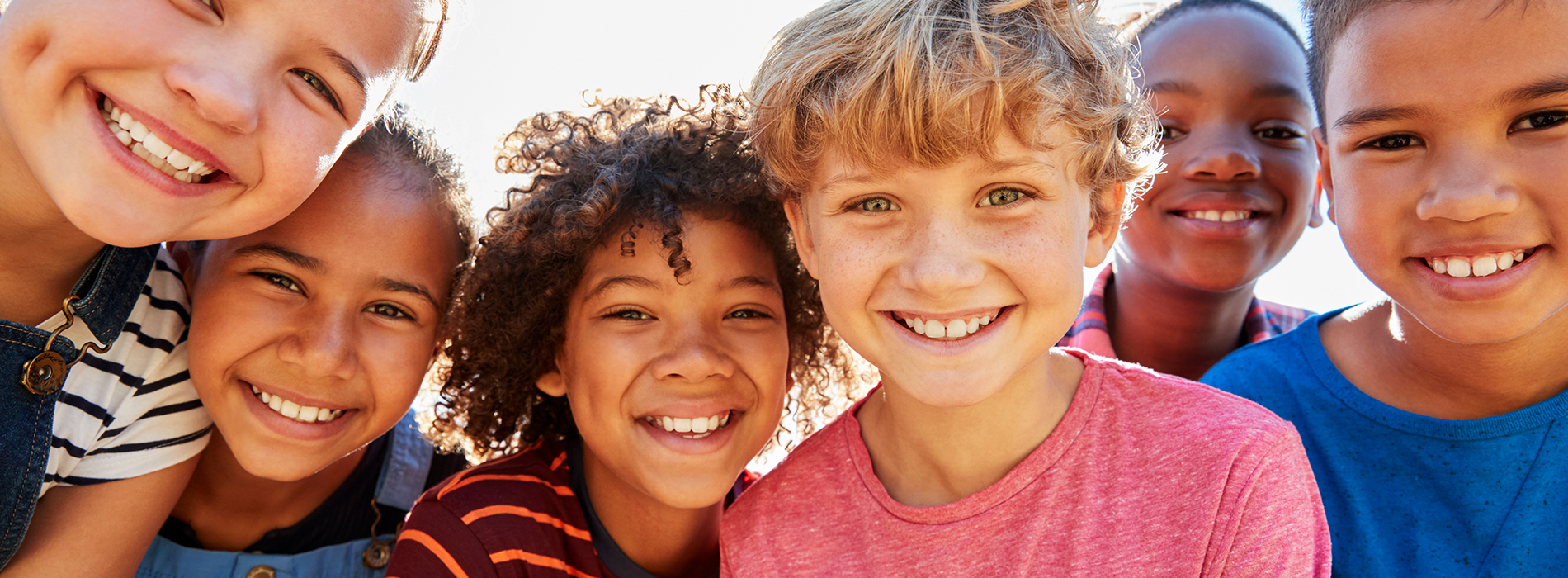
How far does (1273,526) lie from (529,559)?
1.40m

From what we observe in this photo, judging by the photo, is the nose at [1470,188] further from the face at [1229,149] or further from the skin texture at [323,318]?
the skin texture at [323,318]

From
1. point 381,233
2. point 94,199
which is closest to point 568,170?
point 381,233

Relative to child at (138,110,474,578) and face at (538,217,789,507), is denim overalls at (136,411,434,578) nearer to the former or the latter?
child at (138,110,474,578)

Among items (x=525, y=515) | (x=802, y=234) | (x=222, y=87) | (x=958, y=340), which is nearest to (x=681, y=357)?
(x=802, y=234)

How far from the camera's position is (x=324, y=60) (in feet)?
6.05

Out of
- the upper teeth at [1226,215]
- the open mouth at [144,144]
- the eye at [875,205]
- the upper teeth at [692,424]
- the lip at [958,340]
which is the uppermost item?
the open mouth at [144,144]

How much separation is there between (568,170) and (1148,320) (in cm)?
173

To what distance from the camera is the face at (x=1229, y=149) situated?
2578 millimetres

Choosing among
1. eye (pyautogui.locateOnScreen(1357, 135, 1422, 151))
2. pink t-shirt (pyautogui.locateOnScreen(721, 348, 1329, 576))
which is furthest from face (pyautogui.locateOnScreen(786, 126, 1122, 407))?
eye (pyautogui.locateOnScreen(1357, 135, 1422, 151))

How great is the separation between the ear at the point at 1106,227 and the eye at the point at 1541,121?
0.65 metres

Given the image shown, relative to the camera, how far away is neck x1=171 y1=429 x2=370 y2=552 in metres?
2.49

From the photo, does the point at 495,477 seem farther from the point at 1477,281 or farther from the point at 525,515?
the point at 1477,281

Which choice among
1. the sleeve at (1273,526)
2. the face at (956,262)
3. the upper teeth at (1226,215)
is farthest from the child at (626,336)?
the upper teeth at (1226,215)

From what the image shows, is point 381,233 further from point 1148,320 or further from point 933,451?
point 1148,320
